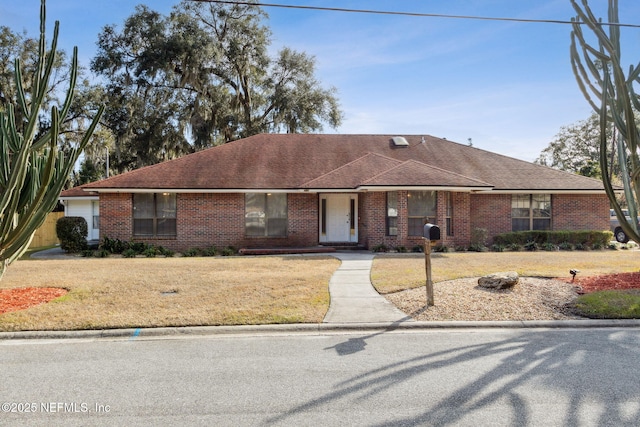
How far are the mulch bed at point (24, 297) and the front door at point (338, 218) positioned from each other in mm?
12043

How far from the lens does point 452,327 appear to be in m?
7.70

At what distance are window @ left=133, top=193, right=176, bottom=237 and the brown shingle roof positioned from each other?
28.0 inches

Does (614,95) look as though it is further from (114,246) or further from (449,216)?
(114,246)

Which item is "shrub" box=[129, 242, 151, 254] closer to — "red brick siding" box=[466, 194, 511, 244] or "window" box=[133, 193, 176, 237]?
"window" box=[133, 193, 176, 237]

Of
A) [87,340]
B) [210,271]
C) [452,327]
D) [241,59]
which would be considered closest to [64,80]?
[241,59]

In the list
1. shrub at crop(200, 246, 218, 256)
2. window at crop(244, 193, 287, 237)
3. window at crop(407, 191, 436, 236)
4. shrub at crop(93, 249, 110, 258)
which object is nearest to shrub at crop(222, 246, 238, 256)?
shrub at crop(200, 246, 218, 256)

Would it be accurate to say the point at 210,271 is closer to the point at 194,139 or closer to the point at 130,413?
the point at 130,413

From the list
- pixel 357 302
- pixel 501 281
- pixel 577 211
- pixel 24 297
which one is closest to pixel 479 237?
pixel 577 211

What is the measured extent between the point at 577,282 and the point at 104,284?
10.8 meters

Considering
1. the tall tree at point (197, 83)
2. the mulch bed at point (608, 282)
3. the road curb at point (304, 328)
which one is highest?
the tall tree at point (197, 83)

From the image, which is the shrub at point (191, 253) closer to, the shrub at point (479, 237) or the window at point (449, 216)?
the window at point (449, 216)

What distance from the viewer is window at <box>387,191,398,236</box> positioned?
19.2 m

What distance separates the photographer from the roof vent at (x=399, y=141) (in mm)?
24625

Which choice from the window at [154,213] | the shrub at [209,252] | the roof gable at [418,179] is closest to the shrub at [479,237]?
the roof gable at [418,179]
